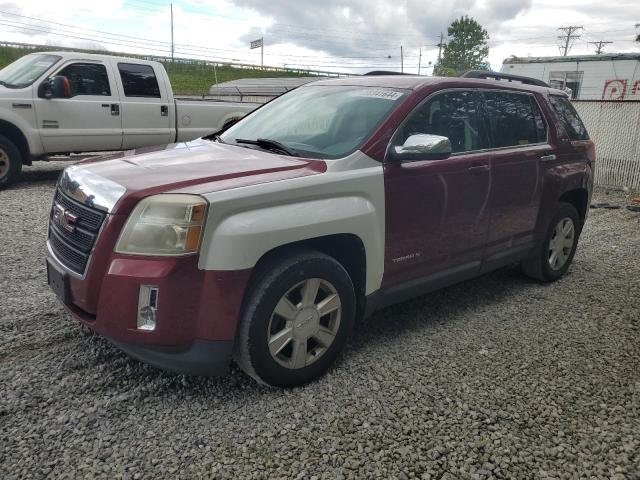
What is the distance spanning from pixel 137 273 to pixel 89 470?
2.82 feet

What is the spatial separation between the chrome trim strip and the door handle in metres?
2.31

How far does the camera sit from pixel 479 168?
371 centimetres

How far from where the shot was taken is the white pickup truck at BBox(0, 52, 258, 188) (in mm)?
7750

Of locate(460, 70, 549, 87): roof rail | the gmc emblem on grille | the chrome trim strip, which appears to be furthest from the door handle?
the gmc emblem on grille

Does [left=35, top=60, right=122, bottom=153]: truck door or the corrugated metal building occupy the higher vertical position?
the corrugated metal building

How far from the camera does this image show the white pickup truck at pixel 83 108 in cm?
775

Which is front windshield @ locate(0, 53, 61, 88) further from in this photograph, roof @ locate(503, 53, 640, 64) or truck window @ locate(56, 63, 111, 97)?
roof @ locate(503, 53, 640, 64)

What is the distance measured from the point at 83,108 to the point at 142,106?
97 cm

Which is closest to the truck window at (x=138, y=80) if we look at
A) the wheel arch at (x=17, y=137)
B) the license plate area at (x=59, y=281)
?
the wheel arch at (x=17, y=137)

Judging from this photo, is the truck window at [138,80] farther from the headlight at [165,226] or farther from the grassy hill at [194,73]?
the grassy hill at [194,73]

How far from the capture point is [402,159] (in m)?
3.19

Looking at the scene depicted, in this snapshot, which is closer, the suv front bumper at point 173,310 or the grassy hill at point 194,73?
the suv front bumper at point 173,310

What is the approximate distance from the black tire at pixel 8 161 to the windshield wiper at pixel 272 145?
18.7 ft

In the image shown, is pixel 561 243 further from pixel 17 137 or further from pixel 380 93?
pixel 17 137
